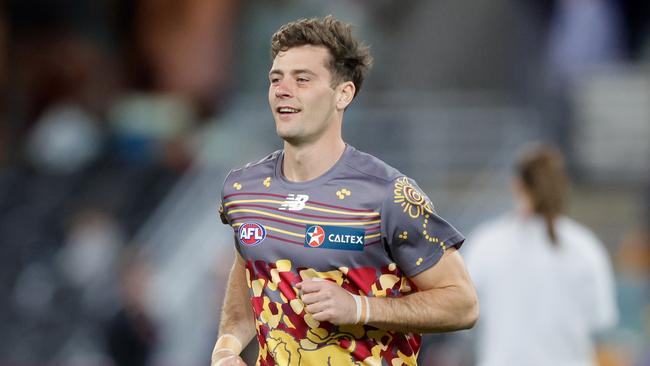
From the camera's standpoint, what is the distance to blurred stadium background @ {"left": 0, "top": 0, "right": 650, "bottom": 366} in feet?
45.9

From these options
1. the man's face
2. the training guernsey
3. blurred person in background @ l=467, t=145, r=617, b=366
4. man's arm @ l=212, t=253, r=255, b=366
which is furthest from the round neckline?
blurred person in background @ l=467, t=145, r=617, b=366

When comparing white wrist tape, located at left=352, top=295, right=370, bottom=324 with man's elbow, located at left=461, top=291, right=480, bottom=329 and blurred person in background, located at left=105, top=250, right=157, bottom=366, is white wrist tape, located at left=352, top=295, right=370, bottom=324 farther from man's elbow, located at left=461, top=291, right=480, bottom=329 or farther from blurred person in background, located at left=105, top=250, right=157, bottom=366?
blurred person in background, located at left=105, top=250, right=157, bottom=366

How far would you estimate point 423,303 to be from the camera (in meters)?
4.86

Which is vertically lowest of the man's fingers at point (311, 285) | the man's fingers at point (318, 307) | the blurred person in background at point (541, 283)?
the blurred person in background at point (541, 283)

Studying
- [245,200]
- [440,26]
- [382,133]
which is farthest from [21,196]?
[245,200]

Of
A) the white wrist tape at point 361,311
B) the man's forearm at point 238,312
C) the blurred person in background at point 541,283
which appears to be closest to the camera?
the white wrist tape at point 361,311

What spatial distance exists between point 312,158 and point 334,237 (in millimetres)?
320

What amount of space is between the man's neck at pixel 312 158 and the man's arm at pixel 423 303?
50 centimetres

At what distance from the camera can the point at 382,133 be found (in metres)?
15.8

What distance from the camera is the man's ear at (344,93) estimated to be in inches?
200

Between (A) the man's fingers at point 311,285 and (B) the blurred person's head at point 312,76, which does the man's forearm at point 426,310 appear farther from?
(B) the blurred person's head at point 312,76

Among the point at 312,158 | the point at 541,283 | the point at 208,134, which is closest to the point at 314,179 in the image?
the point at 312,158

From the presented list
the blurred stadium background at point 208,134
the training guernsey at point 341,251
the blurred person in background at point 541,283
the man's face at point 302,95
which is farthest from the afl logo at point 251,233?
the blurred stadium background at point 208,134

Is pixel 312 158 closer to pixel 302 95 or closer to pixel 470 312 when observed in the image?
pixel 302 95
